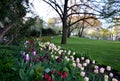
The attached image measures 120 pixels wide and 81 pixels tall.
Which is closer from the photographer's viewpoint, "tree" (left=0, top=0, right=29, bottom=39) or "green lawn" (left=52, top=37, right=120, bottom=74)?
"tree" (left=0, top=0, right=29, bottom=39)

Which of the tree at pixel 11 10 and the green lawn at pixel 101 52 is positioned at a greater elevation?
the tree at pixel 11 10

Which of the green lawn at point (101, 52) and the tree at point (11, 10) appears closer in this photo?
the tree at point (11, 10)

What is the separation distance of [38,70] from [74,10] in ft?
73.0

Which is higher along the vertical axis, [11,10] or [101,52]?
[11,10]

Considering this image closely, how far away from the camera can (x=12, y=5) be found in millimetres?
10789

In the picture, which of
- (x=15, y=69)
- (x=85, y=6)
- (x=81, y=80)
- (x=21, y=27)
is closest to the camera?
(x=81, y=80)

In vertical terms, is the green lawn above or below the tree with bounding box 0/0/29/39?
below

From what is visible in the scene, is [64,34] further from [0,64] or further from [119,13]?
[0,64]

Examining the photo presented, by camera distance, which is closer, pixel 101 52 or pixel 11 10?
pixel 11 10

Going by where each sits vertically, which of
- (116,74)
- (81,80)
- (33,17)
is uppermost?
(33,17)

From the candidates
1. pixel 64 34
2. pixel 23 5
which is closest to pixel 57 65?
pixel 23 5

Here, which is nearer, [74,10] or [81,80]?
[81,80]

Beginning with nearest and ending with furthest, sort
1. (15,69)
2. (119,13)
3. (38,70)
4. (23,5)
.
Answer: (38,70) < (15,69) < (23,5) < (119,13)

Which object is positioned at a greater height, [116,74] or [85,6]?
[85,6]
